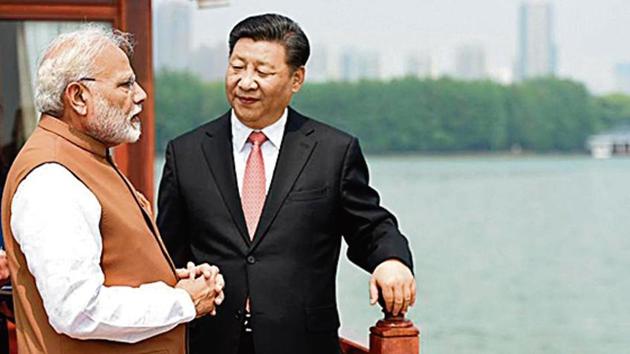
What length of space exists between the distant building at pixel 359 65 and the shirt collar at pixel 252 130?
4490 cm

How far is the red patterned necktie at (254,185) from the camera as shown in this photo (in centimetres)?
316

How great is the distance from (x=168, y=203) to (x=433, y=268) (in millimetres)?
31304

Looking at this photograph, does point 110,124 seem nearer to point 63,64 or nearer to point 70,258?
point 63,64

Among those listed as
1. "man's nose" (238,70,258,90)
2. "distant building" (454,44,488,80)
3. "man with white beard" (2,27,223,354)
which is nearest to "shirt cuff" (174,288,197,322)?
"man with white beard" (2,27,223,354)

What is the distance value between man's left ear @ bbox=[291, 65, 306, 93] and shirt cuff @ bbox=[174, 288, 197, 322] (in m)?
0.76

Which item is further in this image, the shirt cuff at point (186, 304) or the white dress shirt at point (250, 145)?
the white dress shirt at point (250, 145)

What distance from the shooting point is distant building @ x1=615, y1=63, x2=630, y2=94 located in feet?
180

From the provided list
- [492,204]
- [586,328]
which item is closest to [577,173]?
[492,204]

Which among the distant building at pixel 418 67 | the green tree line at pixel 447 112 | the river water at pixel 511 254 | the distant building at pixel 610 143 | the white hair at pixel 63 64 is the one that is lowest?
the river water at pixel 511 254

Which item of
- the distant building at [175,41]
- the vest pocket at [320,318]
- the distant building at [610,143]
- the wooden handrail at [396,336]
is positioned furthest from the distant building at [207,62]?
the wooden handrail at [396,336]

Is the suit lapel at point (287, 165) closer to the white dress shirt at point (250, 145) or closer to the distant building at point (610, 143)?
the white dress shirt at point (250, 145)

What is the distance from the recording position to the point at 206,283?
106 inches

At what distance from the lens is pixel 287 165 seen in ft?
10.4

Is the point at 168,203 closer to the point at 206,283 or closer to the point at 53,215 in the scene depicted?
the point at 206,283
